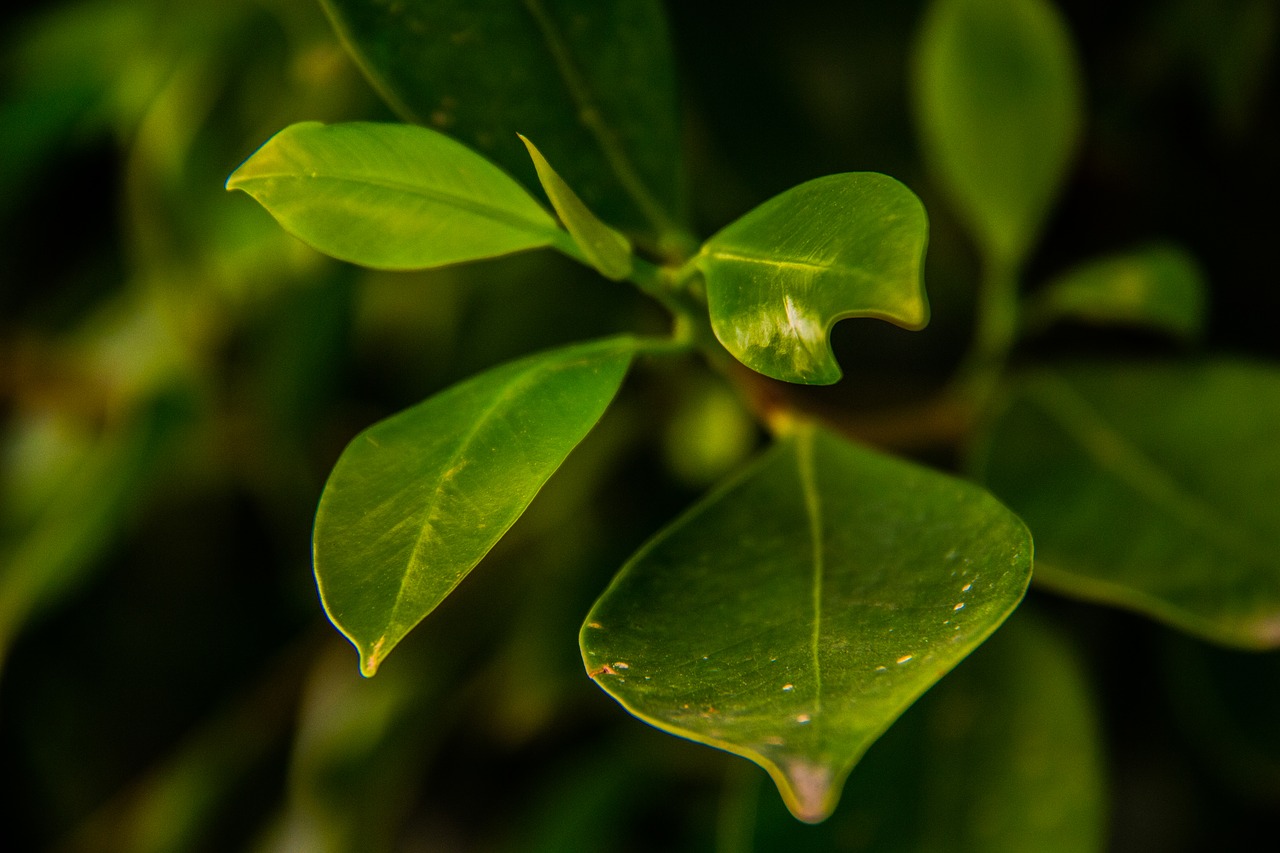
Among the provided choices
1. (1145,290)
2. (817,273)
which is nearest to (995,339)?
(1145,290)

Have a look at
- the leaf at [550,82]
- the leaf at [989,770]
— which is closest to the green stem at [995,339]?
the leaf at [989,770]

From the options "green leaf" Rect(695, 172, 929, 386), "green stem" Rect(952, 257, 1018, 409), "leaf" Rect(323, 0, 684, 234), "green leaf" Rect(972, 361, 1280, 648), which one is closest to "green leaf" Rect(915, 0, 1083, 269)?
"green stem" Rect(952, 257, 1018, 409)

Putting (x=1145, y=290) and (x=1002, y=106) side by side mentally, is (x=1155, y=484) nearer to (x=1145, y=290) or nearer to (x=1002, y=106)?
(x=1145, y=290)

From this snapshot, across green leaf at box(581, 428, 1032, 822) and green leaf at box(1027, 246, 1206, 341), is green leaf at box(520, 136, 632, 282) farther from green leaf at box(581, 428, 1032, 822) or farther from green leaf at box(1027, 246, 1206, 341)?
green leaf at box(1027, 246, 1206, 341)

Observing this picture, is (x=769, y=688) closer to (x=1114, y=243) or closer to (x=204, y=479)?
(x=1114, y=243)

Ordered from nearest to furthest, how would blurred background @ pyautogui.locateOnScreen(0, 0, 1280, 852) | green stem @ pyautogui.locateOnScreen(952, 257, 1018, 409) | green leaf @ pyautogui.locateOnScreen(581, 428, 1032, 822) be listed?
green leaf @ pyautogui.locateOnScreen(581, 428, 1032, 822), green stem @ pyautogui.locateOnScreen(952, 257, 1018, 409), blurred background @ pyautogui.locateOnScreen(0, 0, 1280, 852)

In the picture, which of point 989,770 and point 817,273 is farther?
point 989,770

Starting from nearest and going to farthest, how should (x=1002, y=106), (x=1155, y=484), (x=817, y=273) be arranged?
(x=817, y=273), (x=1155, y=484), (x=1002, y=106)
